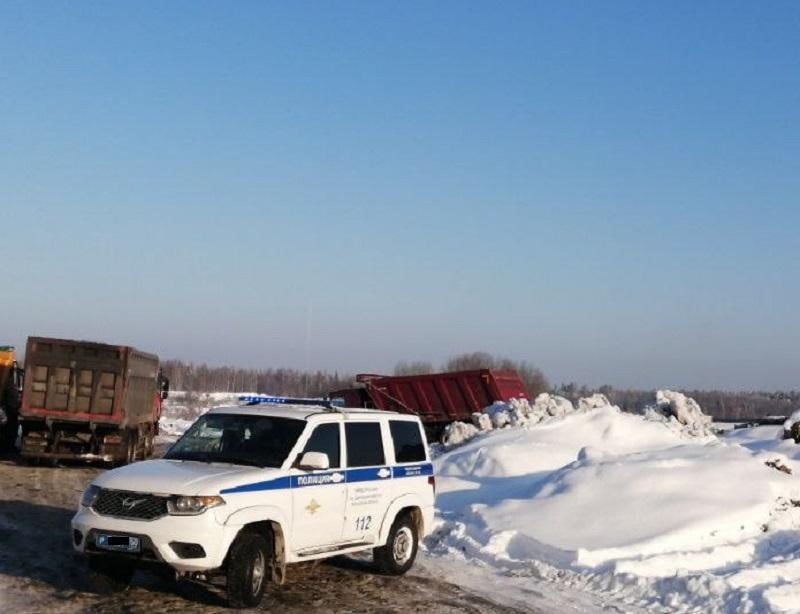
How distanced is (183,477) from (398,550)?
3289mm

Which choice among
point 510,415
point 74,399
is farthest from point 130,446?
point 510,415

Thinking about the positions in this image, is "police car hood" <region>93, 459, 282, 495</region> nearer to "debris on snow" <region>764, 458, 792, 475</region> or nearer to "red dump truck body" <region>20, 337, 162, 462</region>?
"debris on snow" <region>764, 458, 792, 475</region>

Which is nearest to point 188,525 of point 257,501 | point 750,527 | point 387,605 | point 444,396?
point 257,501

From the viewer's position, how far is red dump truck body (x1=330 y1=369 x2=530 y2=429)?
2631cm

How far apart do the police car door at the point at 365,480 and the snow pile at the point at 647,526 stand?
2.26 metres

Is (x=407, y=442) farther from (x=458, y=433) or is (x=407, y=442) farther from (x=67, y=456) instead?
(x=458, y=433)

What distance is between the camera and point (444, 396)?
87.7 feet

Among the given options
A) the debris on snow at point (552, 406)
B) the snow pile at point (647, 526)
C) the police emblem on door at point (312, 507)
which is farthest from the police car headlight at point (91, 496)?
the debris on snow at point (552, 406)

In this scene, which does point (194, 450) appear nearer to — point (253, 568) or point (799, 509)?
point (253, 568)

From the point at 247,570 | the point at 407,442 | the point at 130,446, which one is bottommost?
the point at 247,570

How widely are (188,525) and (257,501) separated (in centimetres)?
76

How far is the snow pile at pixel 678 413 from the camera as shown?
1022 inches

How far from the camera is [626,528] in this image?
13633mm

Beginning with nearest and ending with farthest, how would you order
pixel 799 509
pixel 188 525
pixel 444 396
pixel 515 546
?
pixel 188 525
pixel 515 546
pixel 799 509
pixel 444 396
